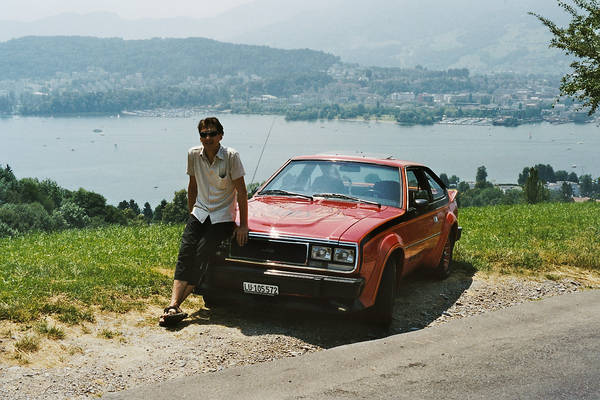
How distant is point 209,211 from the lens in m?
5.73

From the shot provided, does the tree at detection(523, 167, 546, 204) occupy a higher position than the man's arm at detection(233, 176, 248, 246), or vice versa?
the man's arm at detection(233, 176, 248, 246)

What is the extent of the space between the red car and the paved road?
529 millimetres

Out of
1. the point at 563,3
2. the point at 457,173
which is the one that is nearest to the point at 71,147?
the point at 457,173

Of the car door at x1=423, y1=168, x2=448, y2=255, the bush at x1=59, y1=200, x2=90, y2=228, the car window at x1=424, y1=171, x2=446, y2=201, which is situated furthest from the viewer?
the bush at x1=59, y1=200, x2=90, y2=228

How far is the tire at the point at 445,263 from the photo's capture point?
8008mm

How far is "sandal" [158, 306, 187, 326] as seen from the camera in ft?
18.2

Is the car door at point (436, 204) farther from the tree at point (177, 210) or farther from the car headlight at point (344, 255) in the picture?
the tree at point (177, 210)

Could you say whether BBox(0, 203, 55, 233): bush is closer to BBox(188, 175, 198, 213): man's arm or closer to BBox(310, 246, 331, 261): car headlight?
BBox(188, 175, 198, 213): man's arm

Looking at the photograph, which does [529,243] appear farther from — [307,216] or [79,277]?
[79,277]

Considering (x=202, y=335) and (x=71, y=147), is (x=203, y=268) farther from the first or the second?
(x=71, y=147)

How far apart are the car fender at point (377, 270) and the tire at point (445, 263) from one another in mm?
2235

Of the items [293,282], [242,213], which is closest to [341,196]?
[242,213]

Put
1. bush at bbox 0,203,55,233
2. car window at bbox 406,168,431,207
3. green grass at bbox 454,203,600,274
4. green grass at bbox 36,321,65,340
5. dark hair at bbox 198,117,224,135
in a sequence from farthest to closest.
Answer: bush at bbox 0,203,55,233, green grass at bbox 454,203,600,274, car window at bbox 406,168,431,207, dark hair at bbox 198,117,224,135, green grass at bbox 36,321,65,340

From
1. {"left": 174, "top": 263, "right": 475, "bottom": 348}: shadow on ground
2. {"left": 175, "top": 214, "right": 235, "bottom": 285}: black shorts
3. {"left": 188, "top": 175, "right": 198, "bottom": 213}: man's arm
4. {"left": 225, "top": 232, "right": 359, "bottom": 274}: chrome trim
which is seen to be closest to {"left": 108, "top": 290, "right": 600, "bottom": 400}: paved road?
{"left": 174, "top": 263, "right": 475, "bottom": 348}: shadow on ground
